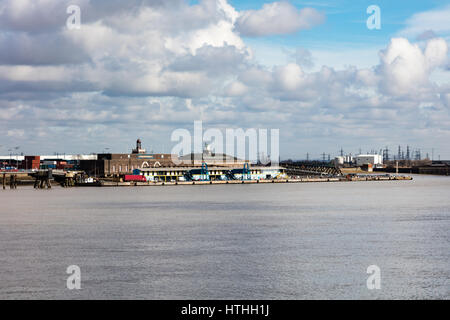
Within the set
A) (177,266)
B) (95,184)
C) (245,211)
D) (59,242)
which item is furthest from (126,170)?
(177,266)

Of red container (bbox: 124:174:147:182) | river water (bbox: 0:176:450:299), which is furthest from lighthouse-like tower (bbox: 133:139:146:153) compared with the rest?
river water (bbox: 0:176:450:299)

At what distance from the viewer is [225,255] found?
37812 mm

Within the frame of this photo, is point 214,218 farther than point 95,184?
No

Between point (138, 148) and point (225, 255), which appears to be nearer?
point (225, 255)

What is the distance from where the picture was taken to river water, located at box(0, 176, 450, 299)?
2898 centimetres

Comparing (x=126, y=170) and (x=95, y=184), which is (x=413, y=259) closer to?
(x=95, y=184)

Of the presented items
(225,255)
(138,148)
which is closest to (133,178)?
(138,148)

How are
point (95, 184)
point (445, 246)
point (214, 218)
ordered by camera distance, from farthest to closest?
point (95, 184) → point (214, 218) → point (445, 246)

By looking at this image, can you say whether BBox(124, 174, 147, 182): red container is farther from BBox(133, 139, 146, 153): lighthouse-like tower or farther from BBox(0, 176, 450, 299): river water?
BBox(0, 176, 450, 299): river water

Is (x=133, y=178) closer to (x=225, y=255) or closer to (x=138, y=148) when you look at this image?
(x=138, y=148)

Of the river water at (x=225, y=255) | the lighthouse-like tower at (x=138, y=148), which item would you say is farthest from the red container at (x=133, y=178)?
the river water at (x=225, y=255)

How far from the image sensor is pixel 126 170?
18100 cm
